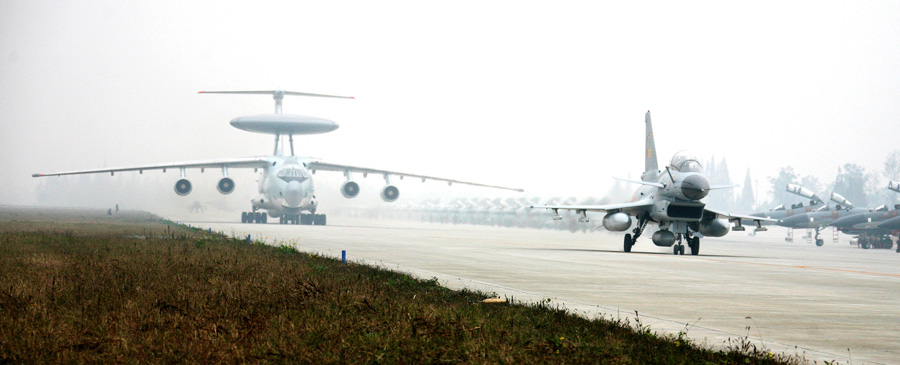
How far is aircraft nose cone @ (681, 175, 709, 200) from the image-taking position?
2564 cm

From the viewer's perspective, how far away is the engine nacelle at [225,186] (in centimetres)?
5453

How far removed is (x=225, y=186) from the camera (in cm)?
5475

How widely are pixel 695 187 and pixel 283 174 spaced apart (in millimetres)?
34261

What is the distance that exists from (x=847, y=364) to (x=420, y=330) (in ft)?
12.1

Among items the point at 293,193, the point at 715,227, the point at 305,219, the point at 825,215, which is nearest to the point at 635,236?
the point at 715,227

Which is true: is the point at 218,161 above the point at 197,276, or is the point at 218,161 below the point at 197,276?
above

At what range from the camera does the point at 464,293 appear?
1180 centimetres

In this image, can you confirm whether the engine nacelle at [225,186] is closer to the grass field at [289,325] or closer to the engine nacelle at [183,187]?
the engine nacelle at [183,187]

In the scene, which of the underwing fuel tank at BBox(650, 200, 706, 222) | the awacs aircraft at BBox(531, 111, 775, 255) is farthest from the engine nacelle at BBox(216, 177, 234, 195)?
the underwing fuel tank at BBox(650, 200, 706, 222)

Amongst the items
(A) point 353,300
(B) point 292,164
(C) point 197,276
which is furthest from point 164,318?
(B) point 292,164

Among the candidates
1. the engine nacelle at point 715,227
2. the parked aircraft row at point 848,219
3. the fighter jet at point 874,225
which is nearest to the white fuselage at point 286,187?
the parked aircraft row at point 848,219

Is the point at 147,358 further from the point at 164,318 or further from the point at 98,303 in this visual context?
the point at 98,303

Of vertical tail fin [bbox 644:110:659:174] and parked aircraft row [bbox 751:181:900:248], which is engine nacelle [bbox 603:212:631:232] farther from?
parked aircraft row [bbox 751:181:900:248]

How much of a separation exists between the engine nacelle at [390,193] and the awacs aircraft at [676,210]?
90.3 feet
